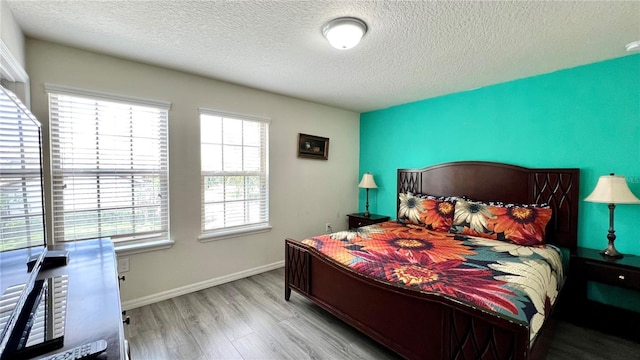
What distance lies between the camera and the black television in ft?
2.64

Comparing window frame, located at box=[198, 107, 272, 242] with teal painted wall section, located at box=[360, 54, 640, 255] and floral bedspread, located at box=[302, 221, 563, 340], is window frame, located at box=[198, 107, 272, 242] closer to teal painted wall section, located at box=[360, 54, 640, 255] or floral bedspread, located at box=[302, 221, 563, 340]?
floral bedspread, located at box=[302, 221, 563, 340]

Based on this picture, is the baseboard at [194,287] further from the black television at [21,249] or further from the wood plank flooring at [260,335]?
the black television at [21,249]

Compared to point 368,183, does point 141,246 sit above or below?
below

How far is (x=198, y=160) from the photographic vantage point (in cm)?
296

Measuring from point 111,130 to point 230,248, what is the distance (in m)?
1.73

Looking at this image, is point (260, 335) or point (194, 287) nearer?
point (260, 335)

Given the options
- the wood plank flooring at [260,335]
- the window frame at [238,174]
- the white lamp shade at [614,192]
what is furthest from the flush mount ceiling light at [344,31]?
the white lamp shade at [614,192]

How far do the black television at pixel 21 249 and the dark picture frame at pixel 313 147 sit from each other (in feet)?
8.98

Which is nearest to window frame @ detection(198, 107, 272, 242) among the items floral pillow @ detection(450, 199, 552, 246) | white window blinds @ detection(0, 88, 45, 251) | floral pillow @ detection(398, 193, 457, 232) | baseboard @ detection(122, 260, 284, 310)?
baseboard @ detection(122, 260, 284, 310)

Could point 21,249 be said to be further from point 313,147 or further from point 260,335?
point 313,147

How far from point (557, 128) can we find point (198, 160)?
12.5 ft

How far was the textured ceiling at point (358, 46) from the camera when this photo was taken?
1712mm

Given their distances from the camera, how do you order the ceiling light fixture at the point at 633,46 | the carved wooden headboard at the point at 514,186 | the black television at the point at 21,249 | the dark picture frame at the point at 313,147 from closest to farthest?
1. the black television at the point at 21,249
2. the ceiling light fixture at the point at 633,46
3. the carved wooden headboard at the point at 514,186
4. the dark picture frame at the point at 313,147

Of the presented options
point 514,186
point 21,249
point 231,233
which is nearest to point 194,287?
point 231,233
